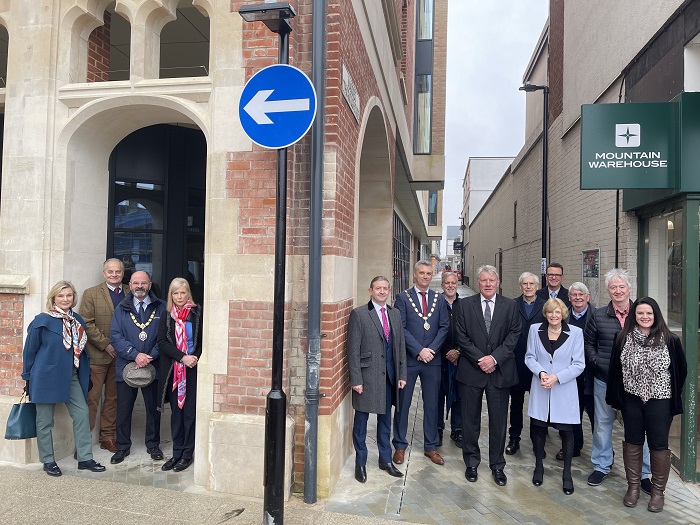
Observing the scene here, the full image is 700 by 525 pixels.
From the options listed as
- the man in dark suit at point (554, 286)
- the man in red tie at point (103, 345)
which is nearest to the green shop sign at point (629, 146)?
the man in dark suit at point (554, 286)

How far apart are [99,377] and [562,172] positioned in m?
9.40

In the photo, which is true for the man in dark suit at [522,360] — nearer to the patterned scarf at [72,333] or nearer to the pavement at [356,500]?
the pavement at [356,500]

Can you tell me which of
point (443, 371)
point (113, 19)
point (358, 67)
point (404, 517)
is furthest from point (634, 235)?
point (113, 19)

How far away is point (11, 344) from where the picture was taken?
5.00 m

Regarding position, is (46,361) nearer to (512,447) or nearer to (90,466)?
(90,466)

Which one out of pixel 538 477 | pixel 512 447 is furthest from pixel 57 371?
pixel 512 447

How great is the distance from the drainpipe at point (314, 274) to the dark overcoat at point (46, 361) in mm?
2286

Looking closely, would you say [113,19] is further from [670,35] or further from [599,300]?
[599,300]

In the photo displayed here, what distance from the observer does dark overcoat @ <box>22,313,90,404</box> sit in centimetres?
450

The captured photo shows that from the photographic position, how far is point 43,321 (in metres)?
4.49

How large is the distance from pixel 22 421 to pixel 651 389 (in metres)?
5.47

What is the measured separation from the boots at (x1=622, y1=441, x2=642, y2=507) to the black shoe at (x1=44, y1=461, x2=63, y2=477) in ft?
16.4

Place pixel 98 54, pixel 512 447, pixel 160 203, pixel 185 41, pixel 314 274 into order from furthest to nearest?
1. pixel 160 203
2. pixel 185 41
3. pixel 512 447
4. pixel 98 54
5. pixel 314 274

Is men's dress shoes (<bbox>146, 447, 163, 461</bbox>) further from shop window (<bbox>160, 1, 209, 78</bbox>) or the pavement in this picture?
shop window (<bbox>160, 1, 209, 78</bbox>)
